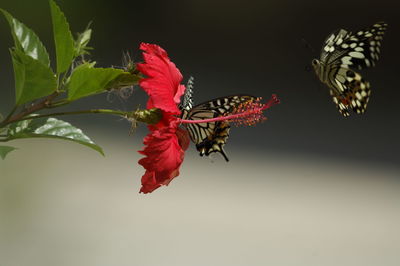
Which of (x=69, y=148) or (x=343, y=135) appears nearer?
(x=69, y=148)

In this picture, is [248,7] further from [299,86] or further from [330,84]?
[330,84]

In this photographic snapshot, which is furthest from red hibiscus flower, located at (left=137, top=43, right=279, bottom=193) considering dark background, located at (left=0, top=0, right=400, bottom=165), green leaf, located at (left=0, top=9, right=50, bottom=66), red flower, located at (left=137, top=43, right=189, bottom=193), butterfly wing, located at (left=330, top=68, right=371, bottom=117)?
dark background, located at (left=0, top=0, right=400, bottom=165)

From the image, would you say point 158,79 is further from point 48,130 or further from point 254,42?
point 254,42

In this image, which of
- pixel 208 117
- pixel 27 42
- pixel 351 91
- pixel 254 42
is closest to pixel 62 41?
pixel 27 42

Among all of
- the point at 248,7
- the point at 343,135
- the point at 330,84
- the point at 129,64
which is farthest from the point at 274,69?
the point at 129,64

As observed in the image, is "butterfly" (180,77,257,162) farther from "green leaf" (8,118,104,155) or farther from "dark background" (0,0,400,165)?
"dark background" (0,0,400,165)

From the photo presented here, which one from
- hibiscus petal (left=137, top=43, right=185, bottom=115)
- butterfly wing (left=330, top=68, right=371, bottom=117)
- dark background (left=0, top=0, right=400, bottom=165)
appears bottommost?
dark background (left=0, top=0, right=400, bottom=165)

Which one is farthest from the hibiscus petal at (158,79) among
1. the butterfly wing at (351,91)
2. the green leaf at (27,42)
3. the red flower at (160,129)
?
the butterfly wing at (351,91)
